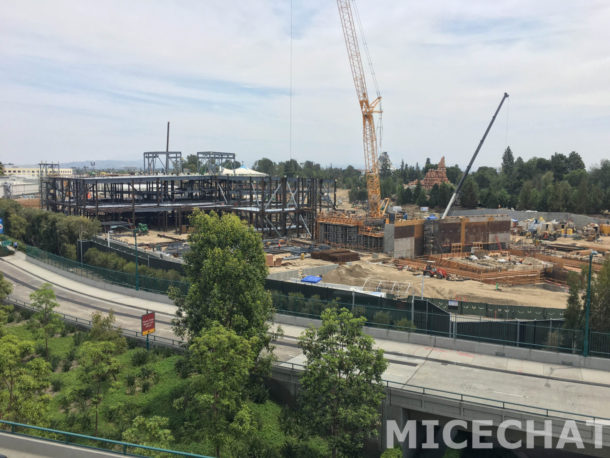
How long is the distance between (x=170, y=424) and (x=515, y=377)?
18299 mm

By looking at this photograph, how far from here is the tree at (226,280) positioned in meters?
25.3

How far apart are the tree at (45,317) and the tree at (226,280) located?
14.0 metres

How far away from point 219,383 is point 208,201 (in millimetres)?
96875

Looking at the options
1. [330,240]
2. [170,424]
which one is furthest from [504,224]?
[170,424]

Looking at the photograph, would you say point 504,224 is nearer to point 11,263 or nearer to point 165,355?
point 165,355

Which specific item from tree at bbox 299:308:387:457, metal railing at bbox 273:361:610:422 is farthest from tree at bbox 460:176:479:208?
tree at bbox 299:308:387:457

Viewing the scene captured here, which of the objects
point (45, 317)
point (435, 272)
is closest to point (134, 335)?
point (45, 317)

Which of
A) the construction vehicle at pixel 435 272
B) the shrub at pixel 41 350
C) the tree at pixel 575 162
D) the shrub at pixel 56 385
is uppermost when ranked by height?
the tree at pixel 575 162

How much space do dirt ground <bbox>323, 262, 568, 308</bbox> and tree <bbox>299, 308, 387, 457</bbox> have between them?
1240 inches

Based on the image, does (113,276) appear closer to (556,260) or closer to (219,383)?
(219,383)

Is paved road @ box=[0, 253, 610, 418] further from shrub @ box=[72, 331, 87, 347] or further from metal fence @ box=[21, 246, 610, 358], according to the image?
shrub @ box=[72, 331, 87, 347]

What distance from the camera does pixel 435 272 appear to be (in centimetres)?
6297

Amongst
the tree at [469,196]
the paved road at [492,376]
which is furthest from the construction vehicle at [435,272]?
the tree at [469,196]

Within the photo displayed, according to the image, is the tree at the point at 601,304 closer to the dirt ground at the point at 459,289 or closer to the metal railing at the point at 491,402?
the metal railing at the point at 491,402
